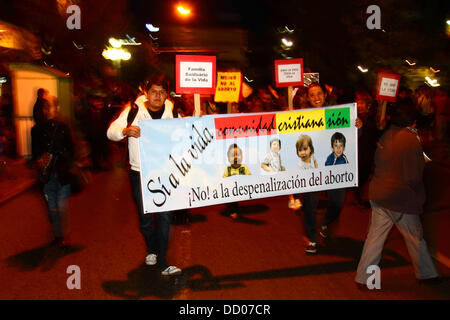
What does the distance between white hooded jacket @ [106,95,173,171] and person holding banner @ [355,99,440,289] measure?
2292 mm

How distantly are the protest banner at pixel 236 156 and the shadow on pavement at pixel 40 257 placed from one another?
1.78 meters

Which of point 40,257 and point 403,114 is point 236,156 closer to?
point 403,114

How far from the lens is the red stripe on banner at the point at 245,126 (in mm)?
5379

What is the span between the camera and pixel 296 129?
5660 mm

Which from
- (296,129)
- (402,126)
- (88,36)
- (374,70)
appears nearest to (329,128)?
(296,129)

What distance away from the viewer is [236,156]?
543cm

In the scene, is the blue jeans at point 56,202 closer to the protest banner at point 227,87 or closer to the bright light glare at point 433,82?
the protest banner at point 227,87

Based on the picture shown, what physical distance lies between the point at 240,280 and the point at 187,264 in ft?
2.72

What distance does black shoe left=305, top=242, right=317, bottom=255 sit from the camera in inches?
245

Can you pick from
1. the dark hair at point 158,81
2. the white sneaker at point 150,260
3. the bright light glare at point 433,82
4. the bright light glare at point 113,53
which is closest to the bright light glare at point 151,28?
the bright light glare at point 113,53

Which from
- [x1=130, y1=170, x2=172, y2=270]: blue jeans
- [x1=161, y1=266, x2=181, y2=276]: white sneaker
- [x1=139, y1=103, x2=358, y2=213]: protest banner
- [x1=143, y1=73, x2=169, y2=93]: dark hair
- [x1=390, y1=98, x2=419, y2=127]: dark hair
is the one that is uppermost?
[x1=143, y1=73, x2=169, y2=93]: dark hair

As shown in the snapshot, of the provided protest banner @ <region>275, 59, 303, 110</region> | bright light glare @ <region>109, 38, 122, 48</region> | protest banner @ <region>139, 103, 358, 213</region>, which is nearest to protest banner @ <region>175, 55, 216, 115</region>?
protest banner @ <region>139, 103, 358, 213</region>

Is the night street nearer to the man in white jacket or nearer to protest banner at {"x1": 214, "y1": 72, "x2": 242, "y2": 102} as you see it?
the man in white jacket

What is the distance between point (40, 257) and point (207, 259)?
6.77 ft
